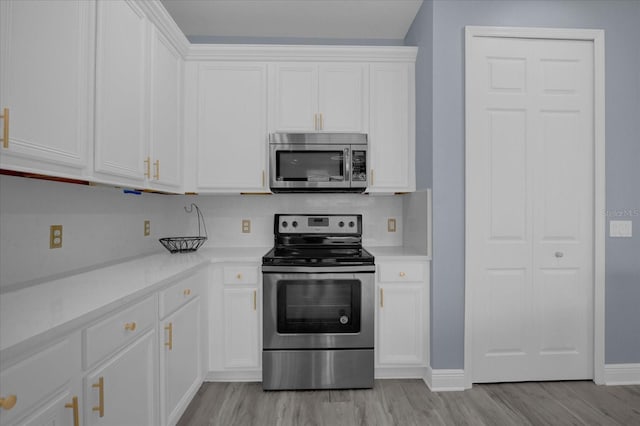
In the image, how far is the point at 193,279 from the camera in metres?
2.16

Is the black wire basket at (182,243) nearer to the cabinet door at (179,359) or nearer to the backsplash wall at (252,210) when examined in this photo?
the backsplash wall at (252,210)

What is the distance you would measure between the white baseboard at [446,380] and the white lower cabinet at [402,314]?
4.8 inches

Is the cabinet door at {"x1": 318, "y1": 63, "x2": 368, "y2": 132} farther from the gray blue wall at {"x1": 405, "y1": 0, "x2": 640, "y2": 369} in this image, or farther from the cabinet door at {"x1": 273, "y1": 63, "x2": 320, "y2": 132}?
the gray blue wall at {"x1": 405, "y1": 0, "x2": 640, "y2": 369}

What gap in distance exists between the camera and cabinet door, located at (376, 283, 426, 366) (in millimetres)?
2459

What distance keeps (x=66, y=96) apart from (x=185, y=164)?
1326 mm

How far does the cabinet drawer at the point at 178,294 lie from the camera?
1744 millimetres

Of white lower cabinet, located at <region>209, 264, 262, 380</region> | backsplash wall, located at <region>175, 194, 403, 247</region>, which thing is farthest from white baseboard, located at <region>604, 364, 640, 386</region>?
white lower cabinet, located at <region>209, 264, 262, 380</region>

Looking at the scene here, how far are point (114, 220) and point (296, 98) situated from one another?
1550 millimetres

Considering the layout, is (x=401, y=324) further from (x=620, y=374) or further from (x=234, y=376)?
(x=620, y=374)

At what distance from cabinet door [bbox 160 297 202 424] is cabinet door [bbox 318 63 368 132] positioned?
163cm

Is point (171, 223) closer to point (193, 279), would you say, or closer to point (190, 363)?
point (193, 279)

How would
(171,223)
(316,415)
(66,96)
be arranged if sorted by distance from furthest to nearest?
(171,223), (316,415), (66,96)

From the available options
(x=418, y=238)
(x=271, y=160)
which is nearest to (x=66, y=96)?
(x=271, y=160)

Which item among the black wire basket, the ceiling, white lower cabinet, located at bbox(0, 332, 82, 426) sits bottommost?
white lower cabinet, located at bbox(0, 332, 82, 426)
